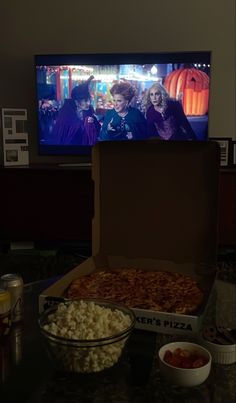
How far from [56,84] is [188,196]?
8.81 feet

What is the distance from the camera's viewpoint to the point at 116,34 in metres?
3.78

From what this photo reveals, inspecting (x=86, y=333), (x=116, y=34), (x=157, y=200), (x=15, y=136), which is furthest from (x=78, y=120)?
(x=86, y=333)

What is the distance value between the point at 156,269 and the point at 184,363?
486 millimetres

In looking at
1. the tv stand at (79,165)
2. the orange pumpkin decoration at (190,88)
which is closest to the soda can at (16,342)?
the tv stand at (79,165)

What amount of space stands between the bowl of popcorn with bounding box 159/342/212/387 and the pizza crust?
0.12 m

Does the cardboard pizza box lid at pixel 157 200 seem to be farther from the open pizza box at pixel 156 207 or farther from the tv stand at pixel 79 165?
the tv stand at pixel 79 165

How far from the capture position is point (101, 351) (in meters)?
0.78

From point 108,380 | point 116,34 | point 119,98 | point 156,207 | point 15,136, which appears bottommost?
point 108,380

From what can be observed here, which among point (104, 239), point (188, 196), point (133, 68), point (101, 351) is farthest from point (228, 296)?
point (133, 68)

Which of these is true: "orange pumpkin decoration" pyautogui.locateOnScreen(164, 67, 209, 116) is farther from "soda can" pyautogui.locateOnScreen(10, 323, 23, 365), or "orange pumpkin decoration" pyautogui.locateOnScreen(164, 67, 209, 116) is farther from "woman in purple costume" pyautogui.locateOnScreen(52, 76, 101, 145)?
"soda can" pyautogui.locateOnScreen(10, 323, 23, 365)

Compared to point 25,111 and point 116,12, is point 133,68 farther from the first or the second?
point 25,111

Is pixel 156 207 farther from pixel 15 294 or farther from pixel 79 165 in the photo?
pixel 79 165

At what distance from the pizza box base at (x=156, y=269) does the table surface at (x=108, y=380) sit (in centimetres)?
3

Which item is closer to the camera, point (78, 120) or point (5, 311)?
point (5, 311)
